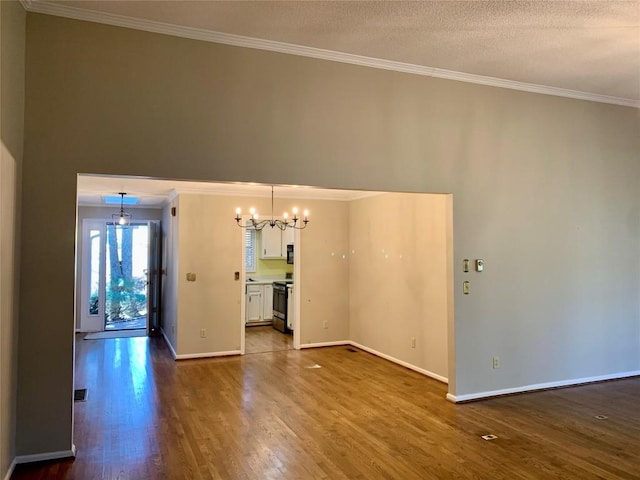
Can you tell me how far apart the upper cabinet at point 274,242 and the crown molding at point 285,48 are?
577 centimetres

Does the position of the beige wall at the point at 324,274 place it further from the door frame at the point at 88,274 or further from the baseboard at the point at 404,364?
the door frame at the point at 88,274

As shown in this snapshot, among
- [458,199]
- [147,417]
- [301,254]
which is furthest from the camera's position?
[301,254]

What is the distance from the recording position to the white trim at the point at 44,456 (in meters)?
3.09

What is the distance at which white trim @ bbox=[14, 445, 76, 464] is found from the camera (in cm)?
309

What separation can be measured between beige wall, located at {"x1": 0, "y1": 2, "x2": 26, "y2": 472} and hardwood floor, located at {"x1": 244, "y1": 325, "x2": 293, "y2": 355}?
4.15 meters

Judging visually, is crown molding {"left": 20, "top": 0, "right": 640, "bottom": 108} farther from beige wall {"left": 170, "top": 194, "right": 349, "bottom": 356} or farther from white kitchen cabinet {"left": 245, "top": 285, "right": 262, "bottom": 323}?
white kitchen cabinet {"left": 245, "top": 285, "right": 262, "bottom": 323}

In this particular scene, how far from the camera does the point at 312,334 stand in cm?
736

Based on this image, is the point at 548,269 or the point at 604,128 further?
the point at 604,128

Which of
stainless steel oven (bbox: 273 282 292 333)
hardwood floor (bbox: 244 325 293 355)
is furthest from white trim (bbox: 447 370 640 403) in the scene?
stainless steel oven (bbox: 273 282 292 333)

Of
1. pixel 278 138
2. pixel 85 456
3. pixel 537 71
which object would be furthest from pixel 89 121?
pixel 537 71

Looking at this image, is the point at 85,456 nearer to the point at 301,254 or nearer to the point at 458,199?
the point at 458,199

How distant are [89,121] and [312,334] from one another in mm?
4968

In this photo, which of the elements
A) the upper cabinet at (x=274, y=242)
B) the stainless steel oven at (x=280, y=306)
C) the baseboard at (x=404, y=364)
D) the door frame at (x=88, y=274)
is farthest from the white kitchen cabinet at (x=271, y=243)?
the baseboard at (x=404, y=364)

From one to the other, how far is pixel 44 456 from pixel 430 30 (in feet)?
13.8
